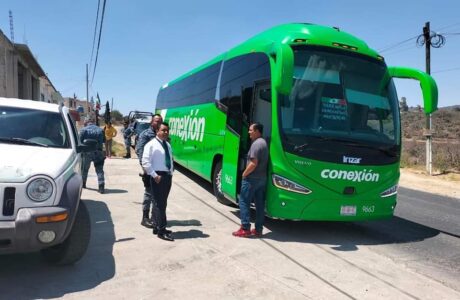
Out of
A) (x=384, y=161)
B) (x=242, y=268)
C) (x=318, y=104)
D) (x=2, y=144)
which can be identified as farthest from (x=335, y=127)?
(x=2, y=144)

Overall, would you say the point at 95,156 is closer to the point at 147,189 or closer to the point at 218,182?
the point at 218,182

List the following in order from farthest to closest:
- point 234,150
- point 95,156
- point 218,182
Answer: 1. point 95,156
2. point 218,182
3. point 234,150

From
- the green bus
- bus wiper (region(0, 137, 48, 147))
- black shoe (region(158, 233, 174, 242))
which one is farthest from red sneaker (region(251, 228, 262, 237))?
bus wiper (region(0, 137, 48, 147))

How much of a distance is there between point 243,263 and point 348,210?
7.42ft

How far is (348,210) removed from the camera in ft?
22.8

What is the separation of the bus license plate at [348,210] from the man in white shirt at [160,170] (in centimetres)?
273

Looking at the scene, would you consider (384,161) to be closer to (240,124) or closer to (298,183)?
(298,183)

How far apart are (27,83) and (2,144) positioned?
2571 centimetres

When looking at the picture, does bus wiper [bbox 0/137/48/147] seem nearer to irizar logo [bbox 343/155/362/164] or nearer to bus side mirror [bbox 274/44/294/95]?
bus side mirror [bbox 274/44/294/95]

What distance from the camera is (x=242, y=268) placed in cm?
539

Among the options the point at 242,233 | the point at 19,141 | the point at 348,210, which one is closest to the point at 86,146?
the point at 19,141

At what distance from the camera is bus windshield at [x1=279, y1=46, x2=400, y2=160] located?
22.3 ft

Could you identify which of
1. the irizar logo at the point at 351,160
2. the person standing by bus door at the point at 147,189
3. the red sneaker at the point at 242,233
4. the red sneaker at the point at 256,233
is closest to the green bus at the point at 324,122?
the irizar logo at the point at 351,160

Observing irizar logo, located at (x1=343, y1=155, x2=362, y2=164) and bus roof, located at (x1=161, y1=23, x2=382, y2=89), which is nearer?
irizar logo, located at (x1=343, y1=155, x2=362, y2=164)
